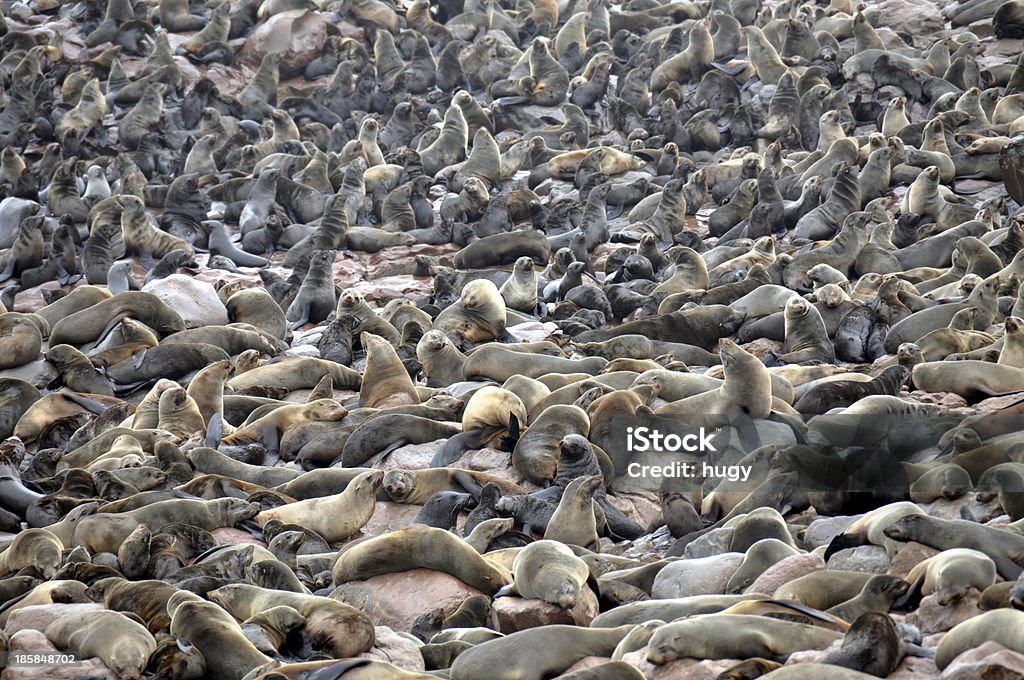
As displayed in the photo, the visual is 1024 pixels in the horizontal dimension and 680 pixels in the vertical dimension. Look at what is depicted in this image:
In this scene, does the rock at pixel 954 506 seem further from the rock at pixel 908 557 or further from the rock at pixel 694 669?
the rock at pixel 694 669

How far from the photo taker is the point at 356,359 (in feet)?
41.5

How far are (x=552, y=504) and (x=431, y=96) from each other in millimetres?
15753

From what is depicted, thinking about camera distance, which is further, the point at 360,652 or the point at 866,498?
the point at 866,498

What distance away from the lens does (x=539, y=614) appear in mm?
6141

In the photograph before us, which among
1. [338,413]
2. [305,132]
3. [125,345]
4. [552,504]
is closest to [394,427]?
[338,413]

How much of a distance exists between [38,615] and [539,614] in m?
2.63

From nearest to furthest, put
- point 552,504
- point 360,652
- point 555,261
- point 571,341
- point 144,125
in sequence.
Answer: point 360,652 < point 552,504 < point 571,341 < point 555,261 < point 144,125

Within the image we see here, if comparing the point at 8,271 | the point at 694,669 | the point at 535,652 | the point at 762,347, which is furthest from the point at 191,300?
the point at 694,669

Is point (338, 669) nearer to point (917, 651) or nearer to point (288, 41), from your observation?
point (917, 651)

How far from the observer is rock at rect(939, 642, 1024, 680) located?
420 centimetres

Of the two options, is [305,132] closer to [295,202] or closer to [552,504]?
[295,202]

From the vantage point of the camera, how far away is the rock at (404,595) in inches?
262

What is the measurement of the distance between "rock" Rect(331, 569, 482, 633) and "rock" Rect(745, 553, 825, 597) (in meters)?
1.58

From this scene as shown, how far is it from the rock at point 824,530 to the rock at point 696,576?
2.16 ft
